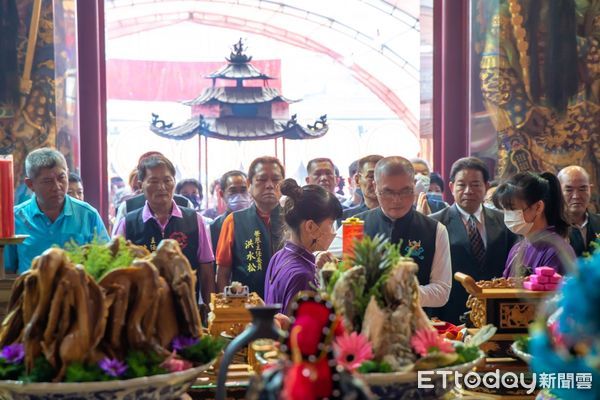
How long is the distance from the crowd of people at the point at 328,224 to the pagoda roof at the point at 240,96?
34.0 feet

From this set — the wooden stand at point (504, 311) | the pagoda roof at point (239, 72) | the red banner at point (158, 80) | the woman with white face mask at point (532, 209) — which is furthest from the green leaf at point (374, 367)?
the red banner at point (158, 80)

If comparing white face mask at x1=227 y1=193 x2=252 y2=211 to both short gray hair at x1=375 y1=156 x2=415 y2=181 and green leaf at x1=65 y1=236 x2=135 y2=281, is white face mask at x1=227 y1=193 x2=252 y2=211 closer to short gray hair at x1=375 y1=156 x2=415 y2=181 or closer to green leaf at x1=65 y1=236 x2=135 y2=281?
short gray hair at x1=375 y1=156 x2=415 y2=181

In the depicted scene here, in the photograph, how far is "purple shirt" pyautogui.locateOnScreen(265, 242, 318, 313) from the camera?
9.45 feet

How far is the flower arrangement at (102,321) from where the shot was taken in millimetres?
1763

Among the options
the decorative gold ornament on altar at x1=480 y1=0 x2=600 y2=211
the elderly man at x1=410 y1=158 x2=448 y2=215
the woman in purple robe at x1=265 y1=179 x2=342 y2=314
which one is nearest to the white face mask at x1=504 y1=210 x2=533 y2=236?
the woman in purple robe at x1=265 y1=179 x2=342 y2=314

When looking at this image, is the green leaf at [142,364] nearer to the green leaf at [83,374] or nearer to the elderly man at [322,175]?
the green leaf at [83,374]

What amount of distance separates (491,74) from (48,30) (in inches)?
114

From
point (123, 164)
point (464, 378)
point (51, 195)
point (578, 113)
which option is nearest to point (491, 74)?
point (578, 113)

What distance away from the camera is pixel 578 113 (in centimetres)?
620

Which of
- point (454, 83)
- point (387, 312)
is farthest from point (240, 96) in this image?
point (387, 312)

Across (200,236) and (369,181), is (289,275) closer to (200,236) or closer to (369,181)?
(200,236)

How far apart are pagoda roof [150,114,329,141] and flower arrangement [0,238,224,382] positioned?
12.8 meters

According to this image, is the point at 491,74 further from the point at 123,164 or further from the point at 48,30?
the point at 123,164

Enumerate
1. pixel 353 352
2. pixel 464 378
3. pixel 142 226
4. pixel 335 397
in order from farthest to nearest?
pixel 142 226 → pixel 464 378 → pixel 353 352 → pixel 335 397
